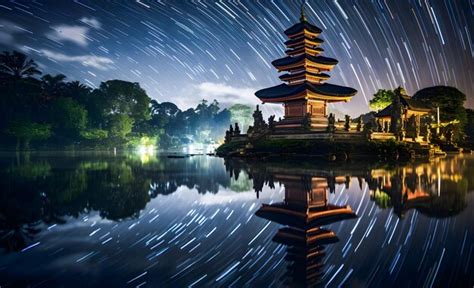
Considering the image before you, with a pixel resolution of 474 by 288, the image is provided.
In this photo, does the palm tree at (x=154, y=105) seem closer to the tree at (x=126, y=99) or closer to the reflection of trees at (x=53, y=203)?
the tree at (x=126, y=99)

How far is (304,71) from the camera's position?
37031mm

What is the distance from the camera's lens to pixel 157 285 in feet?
11.3

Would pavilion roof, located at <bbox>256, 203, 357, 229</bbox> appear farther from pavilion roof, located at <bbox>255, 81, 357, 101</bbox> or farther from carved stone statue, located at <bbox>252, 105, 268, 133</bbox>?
carved stone statue, located at <bbox>252, 105, 268, 133</bbox>

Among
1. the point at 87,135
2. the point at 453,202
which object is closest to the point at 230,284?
the point at 453,202

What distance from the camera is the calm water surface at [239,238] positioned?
3.66 m

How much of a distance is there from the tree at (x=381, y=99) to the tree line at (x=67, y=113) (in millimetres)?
49766

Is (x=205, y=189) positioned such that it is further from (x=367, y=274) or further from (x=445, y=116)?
(x=445, y=116)

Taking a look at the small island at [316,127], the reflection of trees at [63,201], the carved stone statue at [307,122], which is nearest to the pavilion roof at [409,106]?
the small island at [316,127]

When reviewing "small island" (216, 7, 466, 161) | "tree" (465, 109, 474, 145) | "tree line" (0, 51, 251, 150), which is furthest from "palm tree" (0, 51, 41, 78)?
"tree" (465, 109, 474, 145)

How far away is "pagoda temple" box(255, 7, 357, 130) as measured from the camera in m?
33.6

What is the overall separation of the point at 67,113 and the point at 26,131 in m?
7.99

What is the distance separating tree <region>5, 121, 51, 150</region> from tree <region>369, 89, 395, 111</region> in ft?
185

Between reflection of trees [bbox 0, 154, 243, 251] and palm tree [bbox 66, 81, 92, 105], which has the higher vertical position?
palm tree [bbox 66, 81, 92, 105]

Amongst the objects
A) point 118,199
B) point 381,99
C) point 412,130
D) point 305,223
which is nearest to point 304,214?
point 305,223
